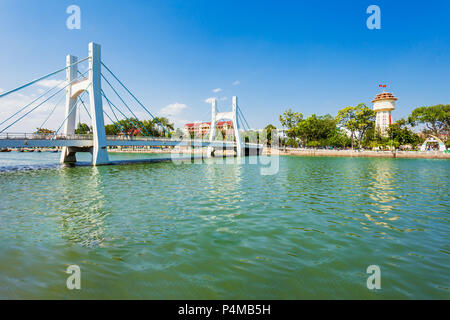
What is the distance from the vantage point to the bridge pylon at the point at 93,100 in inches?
1214

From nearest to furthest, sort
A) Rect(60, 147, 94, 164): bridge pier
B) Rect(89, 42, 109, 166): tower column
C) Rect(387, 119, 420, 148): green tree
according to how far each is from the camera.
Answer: Rect(89, 42, 109, 166): tower column, Rect(60, 147, 94, 164): bridge pier, Rect(387, 119, 420, 148): green tree

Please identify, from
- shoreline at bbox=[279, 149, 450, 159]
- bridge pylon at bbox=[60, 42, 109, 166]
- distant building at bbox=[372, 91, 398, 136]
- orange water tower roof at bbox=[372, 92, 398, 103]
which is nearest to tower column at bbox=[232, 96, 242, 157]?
shoreline at bbox=[279, 149, 450, 159]

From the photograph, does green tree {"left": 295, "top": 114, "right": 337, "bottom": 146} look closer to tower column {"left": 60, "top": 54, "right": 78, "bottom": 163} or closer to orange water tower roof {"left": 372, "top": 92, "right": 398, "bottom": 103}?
orange water tower roof {"left": 372, "top": 92, "right": 398, "bottom": 103}

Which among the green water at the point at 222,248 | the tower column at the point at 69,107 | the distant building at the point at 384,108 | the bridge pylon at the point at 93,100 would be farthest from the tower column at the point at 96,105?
the distant building at the point at 384,108

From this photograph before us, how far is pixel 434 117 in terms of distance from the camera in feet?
226

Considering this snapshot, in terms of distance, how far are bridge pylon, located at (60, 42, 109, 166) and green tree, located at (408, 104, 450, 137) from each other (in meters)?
86.6

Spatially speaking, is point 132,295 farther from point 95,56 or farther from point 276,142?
point 276,142

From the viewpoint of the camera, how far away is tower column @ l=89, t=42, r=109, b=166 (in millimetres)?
30719

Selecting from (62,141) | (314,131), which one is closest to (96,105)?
(62,141)

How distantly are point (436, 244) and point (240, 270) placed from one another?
213 inches

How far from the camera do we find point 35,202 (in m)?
10.5

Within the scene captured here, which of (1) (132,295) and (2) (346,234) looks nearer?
(1) (132,295)
